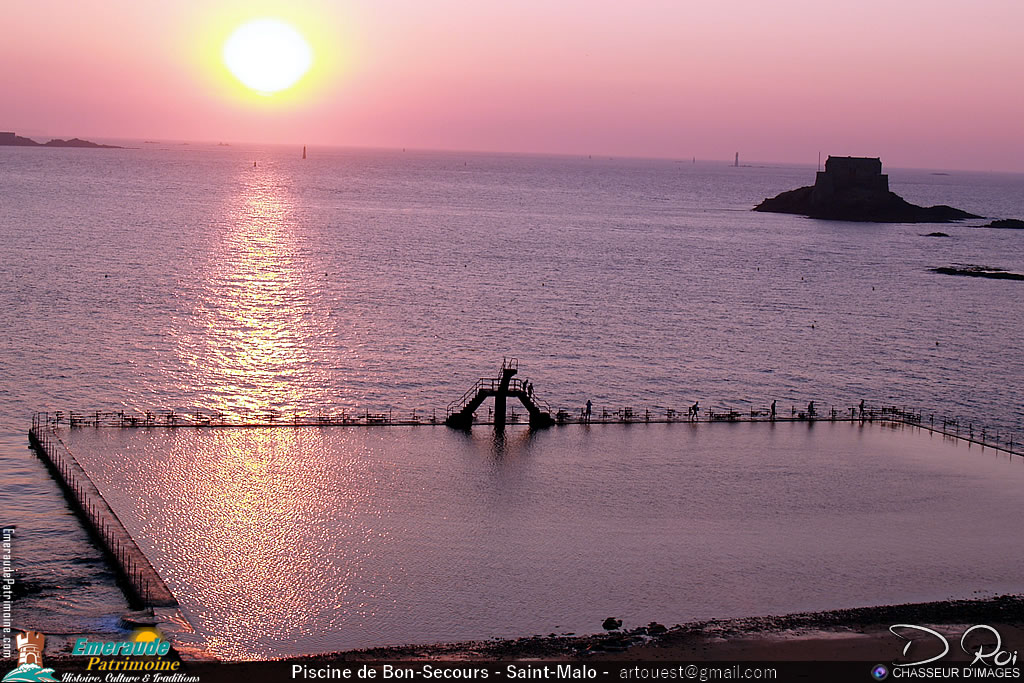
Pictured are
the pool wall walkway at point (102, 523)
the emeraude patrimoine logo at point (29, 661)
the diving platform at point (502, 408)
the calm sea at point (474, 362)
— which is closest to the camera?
the emeraude patrimoine logo at point (29, 661)

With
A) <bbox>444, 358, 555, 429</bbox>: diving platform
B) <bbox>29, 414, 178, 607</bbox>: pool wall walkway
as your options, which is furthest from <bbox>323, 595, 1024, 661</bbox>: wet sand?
<bbox>444, 358, 555, 429</bbox>: diving platform

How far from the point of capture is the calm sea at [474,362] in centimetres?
3344

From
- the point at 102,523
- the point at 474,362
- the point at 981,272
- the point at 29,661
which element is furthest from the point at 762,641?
the point at 981,272

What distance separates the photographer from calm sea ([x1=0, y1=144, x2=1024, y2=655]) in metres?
33.4

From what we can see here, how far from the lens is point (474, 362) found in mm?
68375

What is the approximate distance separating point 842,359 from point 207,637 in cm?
5629

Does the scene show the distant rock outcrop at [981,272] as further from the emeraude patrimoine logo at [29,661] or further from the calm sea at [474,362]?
the emeraude patrimoine logo at [29,661]

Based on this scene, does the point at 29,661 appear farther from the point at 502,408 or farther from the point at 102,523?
the point at 502,408

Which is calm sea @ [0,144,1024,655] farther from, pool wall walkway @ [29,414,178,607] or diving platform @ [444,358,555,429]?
diving platform @ [444,358,555,429]

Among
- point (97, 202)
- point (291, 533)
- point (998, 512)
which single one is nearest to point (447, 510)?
point (291, 533)

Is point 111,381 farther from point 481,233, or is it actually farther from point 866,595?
point 481,233

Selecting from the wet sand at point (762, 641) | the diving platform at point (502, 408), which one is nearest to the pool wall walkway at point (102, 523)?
the wet sand at point (762, 641)

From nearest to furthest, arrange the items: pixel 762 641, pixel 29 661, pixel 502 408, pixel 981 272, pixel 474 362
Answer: pixel 29 661 < pixel 762 641 < pixel 502 408 < pixel 474 362 < pixel 981 272

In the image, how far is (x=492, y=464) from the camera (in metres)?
44.2
